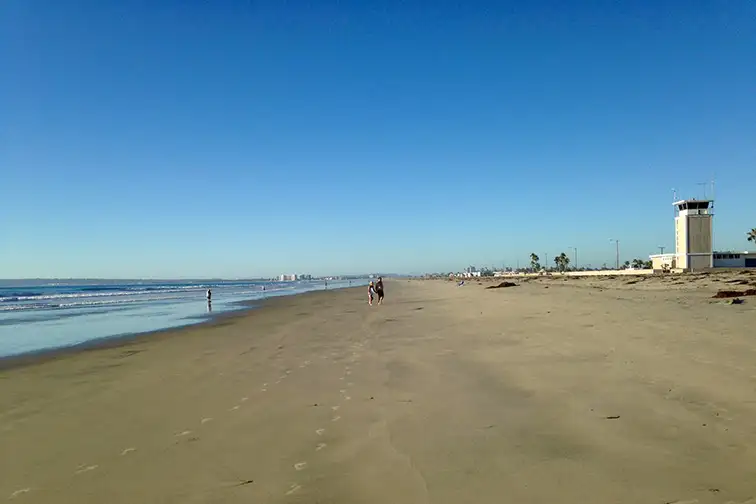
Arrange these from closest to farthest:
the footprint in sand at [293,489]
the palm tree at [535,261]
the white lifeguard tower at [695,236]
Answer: the footprint in sand at [293,489] < the white lifeguard tower at [695,236] < the palm tree at [535,261]

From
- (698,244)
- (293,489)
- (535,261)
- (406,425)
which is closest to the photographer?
(293,489)

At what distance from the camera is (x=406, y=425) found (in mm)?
5355

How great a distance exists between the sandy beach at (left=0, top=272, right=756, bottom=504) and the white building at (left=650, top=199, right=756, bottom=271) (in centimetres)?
7155

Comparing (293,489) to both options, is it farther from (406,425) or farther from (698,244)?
(698,244)

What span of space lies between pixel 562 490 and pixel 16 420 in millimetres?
7317

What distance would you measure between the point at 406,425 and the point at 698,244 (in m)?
82.0

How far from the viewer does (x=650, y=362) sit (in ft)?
25.3

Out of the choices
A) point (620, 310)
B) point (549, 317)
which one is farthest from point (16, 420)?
point (620, 310)

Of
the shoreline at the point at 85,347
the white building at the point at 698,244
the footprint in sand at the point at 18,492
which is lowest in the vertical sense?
the shoreline at the point at 85,347

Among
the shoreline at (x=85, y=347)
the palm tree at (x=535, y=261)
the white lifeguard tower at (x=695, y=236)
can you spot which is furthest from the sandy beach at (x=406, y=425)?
the palm tree at (x=535, y=261)

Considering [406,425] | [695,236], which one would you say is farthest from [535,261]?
[406,425]

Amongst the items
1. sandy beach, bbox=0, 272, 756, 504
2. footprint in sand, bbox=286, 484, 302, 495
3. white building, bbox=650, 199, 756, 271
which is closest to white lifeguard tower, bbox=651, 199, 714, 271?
white building, bbox=650, 199, 756, 271

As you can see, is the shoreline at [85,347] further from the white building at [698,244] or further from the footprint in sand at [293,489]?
the white building at [698,244]

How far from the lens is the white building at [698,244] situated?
69.1m
